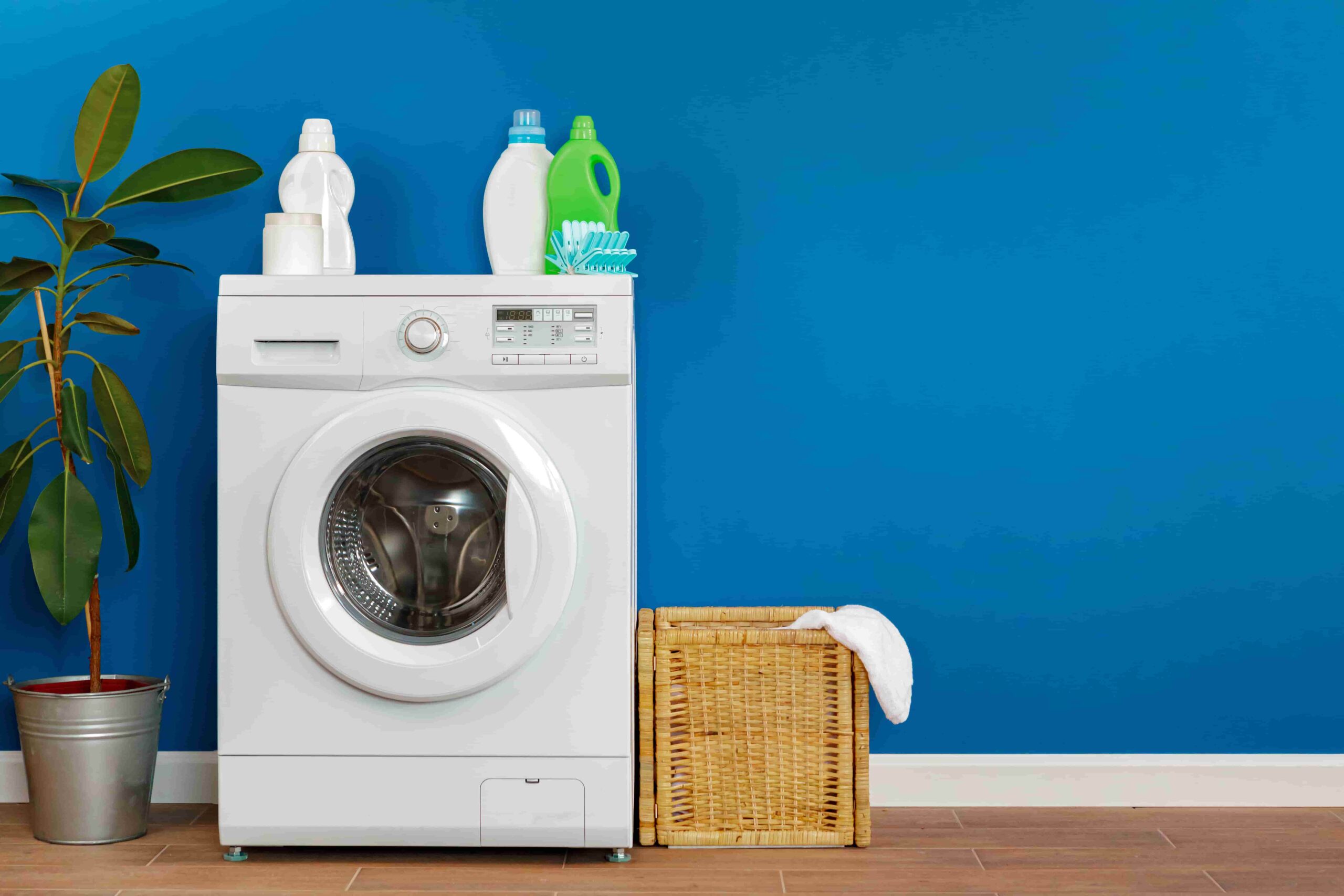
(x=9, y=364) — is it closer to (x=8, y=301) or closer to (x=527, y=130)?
(x=8, y=301)

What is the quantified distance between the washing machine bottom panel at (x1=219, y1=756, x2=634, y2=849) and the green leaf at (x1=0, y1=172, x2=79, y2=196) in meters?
1.09

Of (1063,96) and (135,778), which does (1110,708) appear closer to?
(1063,96)

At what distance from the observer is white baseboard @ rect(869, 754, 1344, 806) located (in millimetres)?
2168

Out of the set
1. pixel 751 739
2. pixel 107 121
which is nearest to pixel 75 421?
pixel 107 121

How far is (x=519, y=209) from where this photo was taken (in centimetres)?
209

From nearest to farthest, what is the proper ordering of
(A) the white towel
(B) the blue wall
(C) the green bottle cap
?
(A) the white towel
(C) the green bottle cap
(B) the blue wall

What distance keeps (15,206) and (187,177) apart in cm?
31

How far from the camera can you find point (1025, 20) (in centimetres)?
219

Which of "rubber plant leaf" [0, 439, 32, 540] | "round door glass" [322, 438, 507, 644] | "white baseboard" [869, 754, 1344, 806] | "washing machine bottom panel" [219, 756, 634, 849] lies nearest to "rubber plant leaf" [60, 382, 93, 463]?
"rubber plant leaf" [0, 439, 32, 540]

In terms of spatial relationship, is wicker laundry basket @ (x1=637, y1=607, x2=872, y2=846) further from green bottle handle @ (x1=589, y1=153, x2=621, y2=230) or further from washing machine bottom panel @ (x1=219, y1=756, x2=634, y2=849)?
green bottle handle @ (x1=589, y1=153, x2=621, y2=230)

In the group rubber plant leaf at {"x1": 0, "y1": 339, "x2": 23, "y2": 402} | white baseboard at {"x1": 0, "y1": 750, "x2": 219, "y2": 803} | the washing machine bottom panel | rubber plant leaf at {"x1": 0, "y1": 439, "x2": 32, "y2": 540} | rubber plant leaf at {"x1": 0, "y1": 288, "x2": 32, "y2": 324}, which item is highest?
rubber plant leaf at {"x1": 0, "y1": 288, "x2": 32, "y2": 324}

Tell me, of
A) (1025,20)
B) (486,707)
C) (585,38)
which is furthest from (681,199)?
(486,707)

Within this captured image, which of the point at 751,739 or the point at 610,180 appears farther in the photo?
the point at 610,180

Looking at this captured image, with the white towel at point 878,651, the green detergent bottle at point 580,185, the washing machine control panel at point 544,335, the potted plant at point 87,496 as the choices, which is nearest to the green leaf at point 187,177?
the potted plant at point 87,496
